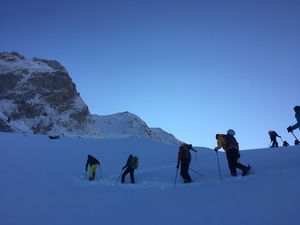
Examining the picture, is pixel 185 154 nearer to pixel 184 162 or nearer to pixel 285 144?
pixel 184 162

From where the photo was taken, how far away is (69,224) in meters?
7.30

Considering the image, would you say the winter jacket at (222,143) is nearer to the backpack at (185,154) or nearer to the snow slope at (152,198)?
the snow slope at (152,198)

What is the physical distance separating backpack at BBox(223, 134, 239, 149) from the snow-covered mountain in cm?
6688

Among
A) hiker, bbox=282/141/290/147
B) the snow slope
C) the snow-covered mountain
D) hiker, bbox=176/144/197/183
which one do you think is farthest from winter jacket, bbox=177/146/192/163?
the snow-covered mountain

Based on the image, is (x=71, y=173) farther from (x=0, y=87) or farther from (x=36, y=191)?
(x=0, y=87)

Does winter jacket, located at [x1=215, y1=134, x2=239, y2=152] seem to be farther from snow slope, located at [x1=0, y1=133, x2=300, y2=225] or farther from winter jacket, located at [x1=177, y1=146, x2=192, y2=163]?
winter jacket, located at [x1=177, y1=146, x2=192, y2=163]

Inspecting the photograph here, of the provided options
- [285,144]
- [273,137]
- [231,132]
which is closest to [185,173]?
[231,132]

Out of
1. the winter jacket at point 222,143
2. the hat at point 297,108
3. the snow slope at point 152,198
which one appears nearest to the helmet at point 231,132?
the winter jacket at point 222,143

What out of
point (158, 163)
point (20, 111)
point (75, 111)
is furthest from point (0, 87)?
point (158, 163)

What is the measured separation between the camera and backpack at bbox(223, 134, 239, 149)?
432 inches

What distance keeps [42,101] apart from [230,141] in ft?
264

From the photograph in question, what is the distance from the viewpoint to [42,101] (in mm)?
84250

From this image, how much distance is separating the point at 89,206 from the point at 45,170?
703 centimetres

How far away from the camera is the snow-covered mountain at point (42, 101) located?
77675mm
